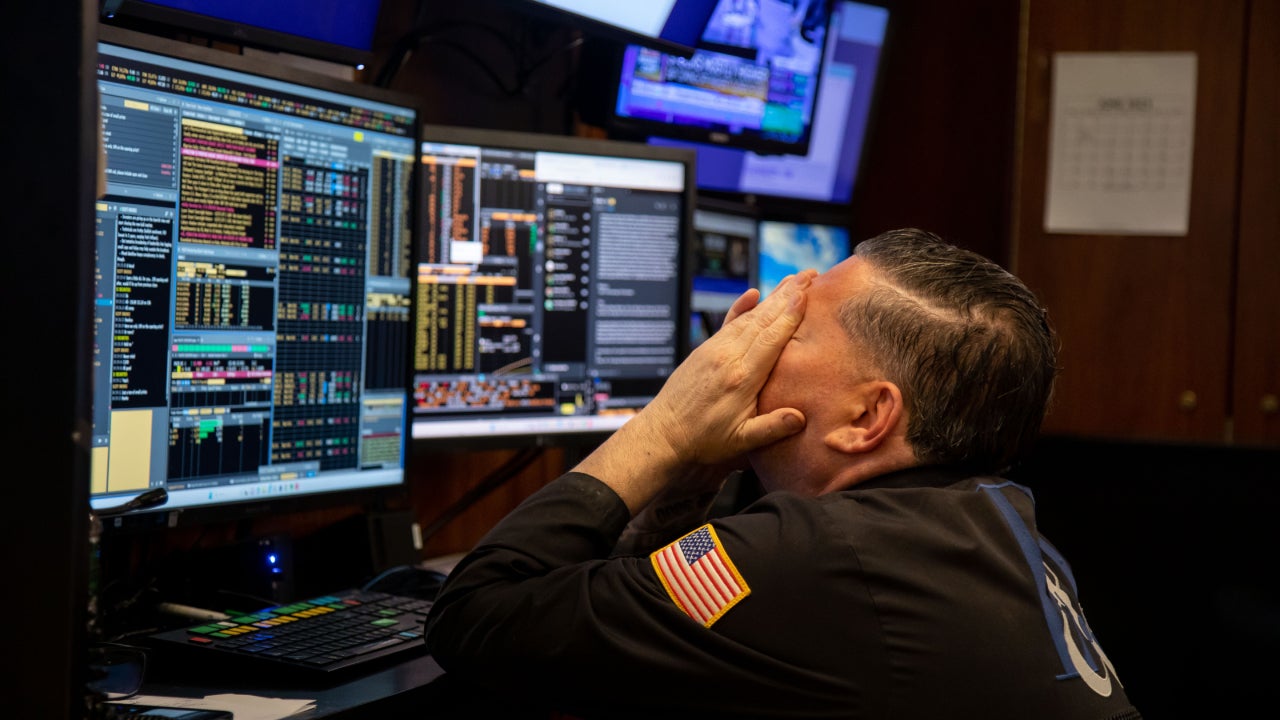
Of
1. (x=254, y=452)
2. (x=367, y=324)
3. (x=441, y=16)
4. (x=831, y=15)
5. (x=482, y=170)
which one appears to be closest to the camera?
(x=254, y=452)

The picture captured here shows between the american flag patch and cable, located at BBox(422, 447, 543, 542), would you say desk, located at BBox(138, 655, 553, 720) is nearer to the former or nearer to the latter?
the american flag patch

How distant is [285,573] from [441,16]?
95cm

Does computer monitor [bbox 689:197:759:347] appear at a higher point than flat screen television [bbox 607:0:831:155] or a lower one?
lower

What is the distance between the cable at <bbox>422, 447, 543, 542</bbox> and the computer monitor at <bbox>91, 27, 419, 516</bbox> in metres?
0.33

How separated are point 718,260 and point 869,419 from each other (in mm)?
1328

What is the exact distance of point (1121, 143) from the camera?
2.78 meters

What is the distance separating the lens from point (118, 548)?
140 cm

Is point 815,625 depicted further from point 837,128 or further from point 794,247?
point 837,128

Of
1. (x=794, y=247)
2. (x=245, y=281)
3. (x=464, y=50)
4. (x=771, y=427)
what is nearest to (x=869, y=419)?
(x=771, y=427)

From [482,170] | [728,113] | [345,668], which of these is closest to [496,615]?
[345,668]

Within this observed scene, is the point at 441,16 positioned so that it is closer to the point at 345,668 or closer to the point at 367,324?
the point at 367,324

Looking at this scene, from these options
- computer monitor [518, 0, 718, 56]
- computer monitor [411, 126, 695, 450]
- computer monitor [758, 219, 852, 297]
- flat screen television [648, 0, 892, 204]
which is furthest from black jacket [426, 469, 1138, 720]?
flat screen television [648, 0, 892, 204]

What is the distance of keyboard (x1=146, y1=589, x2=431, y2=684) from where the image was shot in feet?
3.62

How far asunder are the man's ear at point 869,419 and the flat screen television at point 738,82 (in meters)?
1.22
